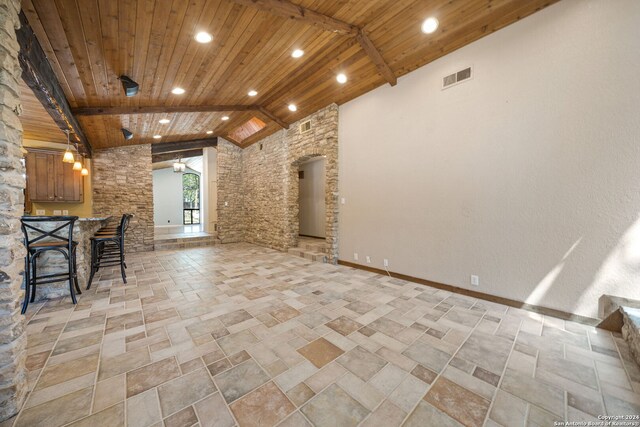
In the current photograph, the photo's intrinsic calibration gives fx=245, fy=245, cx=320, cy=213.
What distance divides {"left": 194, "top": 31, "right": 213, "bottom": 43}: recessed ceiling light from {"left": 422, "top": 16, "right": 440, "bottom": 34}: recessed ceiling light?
2.57 m

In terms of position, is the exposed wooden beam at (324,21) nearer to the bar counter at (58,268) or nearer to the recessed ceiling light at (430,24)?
the recessed ceiling light at (430,24)

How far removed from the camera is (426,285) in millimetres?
3723

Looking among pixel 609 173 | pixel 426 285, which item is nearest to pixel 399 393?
pixel 426 285

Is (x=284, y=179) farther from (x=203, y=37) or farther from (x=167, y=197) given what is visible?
(x=167, y=197)

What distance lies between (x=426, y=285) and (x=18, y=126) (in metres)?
4.43

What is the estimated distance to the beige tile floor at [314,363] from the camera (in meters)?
1.46

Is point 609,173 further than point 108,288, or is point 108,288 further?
point 108,288

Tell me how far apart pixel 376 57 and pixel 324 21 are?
40.6 inches

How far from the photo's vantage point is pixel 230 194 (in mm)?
8414

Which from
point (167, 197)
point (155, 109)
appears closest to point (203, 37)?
point (155, 109)

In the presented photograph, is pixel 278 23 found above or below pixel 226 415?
above

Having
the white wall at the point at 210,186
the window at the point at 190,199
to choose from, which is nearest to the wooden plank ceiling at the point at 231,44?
the white wall at the point at 210,186

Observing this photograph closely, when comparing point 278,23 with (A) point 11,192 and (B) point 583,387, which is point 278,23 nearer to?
(A) point 11,192

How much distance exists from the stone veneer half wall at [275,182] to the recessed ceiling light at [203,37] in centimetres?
274
